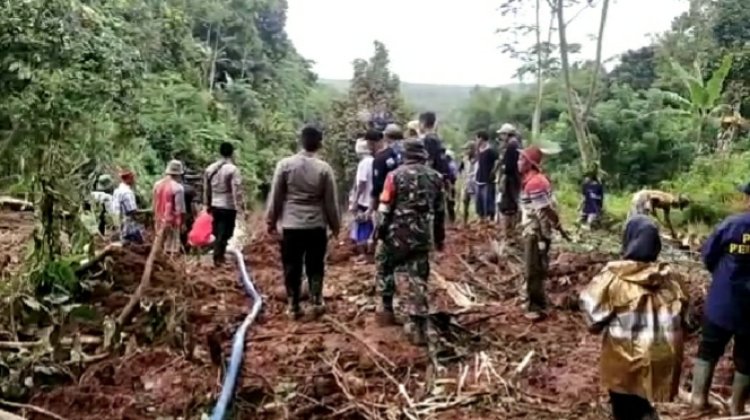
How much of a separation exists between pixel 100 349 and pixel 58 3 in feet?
25.2

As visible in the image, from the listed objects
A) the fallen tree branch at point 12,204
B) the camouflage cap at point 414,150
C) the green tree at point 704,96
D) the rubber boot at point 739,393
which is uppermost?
the green tree at point 704,96

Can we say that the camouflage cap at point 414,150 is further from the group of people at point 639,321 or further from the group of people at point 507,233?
the group of people at point 639,321

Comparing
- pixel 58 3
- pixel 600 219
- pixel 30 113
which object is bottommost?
pixel 600 219

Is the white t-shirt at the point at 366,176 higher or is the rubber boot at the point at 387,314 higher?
the white t-shirt at the point at 366,176

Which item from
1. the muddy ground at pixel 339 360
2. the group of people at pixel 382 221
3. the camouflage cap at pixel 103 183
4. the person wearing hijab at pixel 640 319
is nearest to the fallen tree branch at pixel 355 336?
the muddy ground at pixel 339 360

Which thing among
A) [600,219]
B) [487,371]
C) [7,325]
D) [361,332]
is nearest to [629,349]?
[487,371]

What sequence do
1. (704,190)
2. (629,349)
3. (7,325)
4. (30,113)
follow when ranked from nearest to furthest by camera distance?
(629,349)
(7,325)
(30,113)
(704,190)

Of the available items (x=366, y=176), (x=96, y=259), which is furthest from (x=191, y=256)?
(x=96, y=259)

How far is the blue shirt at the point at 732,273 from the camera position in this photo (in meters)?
5.55

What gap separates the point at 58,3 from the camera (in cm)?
1291

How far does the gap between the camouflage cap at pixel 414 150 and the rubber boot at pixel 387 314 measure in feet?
4.14

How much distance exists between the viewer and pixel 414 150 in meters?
7.43

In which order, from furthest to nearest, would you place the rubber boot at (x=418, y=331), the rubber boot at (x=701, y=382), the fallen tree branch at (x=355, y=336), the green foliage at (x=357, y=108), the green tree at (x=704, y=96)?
the green foliage at (x=357, y=108), the green tree at (x=704, y=96), the rubber boot at (x=418, y=331), the fallen tree branch at (x=355, y=336), the rubber boot at (x=701, y=382)

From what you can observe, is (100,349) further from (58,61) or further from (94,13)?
(94,13)
